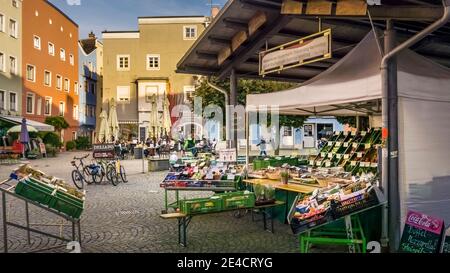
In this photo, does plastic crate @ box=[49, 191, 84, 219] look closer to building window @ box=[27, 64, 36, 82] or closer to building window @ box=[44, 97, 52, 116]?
building window @ box=[27, 64, 36, 82]

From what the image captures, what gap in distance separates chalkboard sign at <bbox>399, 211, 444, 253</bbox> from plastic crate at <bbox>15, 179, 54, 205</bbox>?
3.90 m

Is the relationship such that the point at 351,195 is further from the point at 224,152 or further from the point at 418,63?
the point at 224,152

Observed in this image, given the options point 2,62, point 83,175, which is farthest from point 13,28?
point 83,175

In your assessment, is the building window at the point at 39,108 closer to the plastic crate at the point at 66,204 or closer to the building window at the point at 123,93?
the building window at the point at 123,93

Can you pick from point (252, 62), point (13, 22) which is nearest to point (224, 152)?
point (252, 62)

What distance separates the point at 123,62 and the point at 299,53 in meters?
29.1

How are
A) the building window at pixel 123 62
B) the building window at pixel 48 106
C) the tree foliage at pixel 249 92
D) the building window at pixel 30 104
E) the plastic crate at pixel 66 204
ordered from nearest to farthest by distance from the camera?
the plastic crate at pixel 66 204
the tree foliage at pixel 249 92
the building window at pixel 30 104
the building window at pixel 48 106
the building window at pixel 123 62

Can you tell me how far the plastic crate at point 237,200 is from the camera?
4.95 metres

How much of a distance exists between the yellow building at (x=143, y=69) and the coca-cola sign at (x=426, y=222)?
27.6 m

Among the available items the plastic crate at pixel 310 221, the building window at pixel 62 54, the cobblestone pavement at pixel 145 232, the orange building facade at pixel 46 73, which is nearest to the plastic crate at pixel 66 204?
the cobblestone pavement at pixel 145 232

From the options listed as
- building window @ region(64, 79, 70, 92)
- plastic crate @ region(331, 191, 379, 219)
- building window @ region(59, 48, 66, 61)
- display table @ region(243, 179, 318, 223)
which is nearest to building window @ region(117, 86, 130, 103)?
building window @ region(64, 79, 70, 92)

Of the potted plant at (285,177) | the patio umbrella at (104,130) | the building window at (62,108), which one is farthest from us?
the building window at (62,108)

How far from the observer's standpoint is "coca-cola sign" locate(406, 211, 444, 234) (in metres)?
3.70

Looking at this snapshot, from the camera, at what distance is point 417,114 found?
4605 millimetres
